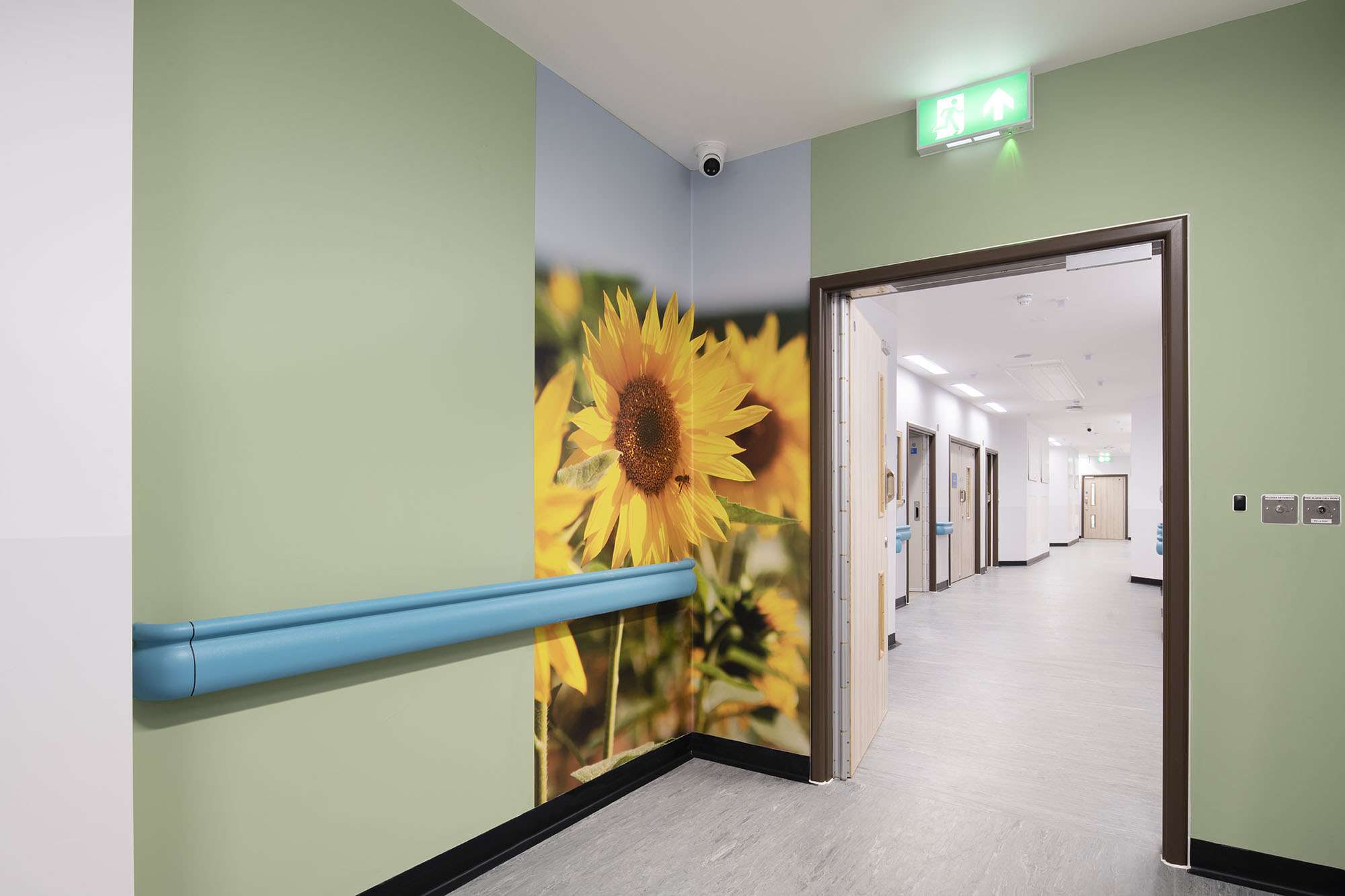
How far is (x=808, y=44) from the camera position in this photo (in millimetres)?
2760

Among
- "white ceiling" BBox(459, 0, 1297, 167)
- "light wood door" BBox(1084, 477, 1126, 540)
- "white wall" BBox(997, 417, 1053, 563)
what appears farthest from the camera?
"light wood door" BBox(1084, 477, 1126, 540)

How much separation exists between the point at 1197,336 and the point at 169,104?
3.24 meters

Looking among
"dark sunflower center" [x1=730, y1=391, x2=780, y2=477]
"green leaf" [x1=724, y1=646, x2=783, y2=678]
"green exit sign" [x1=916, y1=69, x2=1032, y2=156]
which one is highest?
"green exit sign" [x1=916, y1=69, x2=1032, y2=156]

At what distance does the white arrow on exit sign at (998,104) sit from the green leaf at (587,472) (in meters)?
2.07

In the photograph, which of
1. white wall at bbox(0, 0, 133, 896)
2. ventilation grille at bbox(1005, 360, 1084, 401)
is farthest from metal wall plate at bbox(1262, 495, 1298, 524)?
ventilation grille at bbox(1005, 360, 1084, 401)

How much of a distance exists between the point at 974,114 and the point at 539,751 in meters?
3.05

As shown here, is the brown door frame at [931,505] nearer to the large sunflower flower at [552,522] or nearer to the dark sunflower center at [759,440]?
the dark sunflower center at [759,440]

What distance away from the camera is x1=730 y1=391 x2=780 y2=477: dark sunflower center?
11.5ft

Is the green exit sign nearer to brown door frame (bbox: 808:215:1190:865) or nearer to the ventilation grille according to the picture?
brown door frame (bbox: 808:215:1190:865)

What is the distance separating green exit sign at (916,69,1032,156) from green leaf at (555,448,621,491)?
1880 millimetres

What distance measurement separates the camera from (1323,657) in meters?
2.43

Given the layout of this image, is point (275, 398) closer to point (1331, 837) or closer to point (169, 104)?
point (169, 104)

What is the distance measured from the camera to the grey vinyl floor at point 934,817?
2.51m

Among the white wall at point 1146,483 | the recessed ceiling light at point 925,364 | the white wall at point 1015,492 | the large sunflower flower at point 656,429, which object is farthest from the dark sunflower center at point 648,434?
the white wall at point 1015,492
